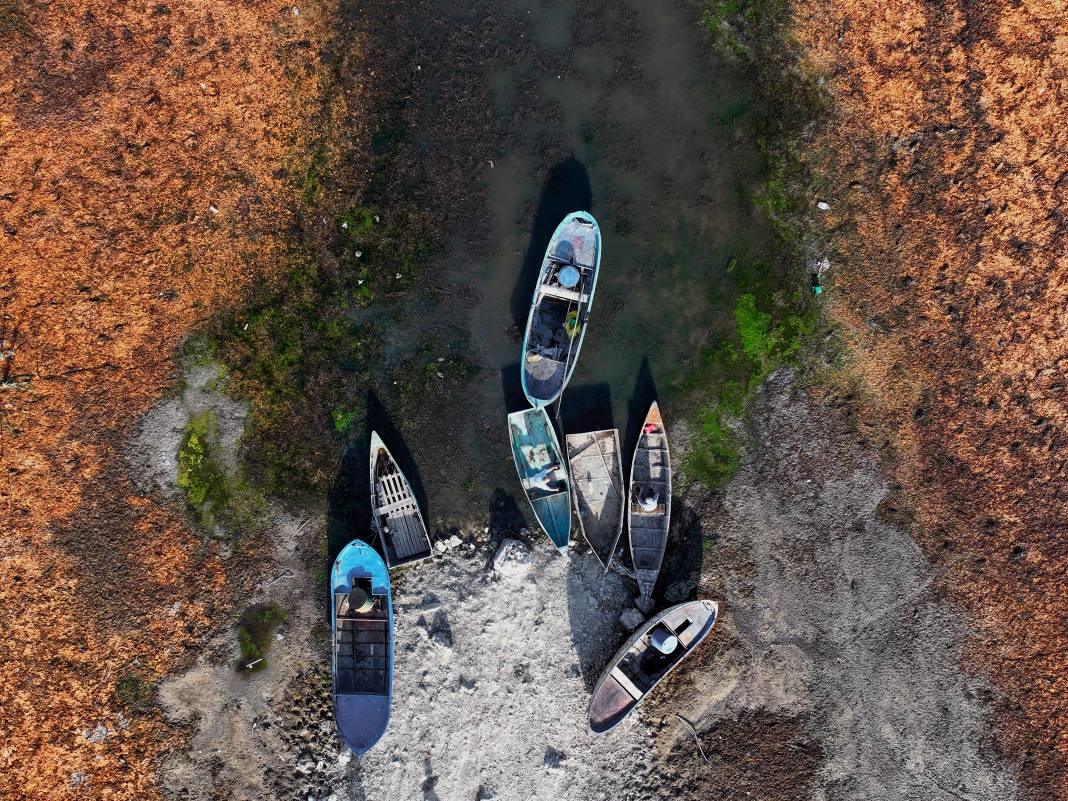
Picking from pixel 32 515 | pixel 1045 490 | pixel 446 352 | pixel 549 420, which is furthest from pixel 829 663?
pixel 32 515

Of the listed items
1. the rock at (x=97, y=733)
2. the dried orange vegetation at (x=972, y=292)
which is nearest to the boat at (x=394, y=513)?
the rock at (x=97, y=733)

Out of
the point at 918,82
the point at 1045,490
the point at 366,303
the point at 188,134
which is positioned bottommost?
the point at 1045,490

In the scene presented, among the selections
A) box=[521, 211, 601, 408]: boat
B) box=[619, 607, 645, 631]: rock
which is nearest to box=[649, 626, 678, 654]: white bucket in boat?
box=[619, 607, 645, 631]: rock

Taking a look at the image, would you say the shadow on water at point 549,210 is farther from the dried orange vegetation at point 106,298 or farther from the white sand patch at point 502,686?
the white sand patch at point 502,686

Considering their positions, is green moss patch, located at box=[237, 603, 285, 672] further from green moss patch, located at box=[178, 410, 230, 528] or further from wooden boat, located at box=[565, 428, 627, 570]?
wooden boat, located at box=[565, 428, 627, 570]

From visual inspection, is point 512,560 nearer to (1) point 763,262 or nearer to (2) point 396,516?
(2) point 396,516

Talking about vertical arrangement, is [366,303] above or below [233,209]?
below

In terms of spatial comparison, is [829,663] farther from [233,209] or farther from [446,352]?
[233,209]

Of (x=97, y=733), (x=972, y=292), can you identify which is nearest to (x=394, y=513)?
(x=97, y=733)
